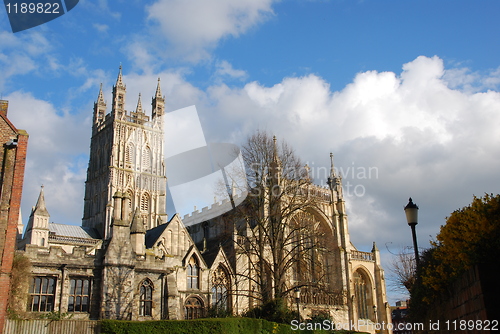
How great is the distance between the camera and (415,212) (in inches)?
574

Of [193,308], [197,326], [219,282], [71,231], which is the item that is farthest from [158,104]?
[197,326]

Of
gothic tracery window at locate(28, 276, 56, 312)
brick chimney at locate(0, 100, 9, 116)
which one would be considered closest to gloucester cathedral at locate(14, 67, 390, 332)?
gothic tracery window at locate(28, 276, 56, 312)

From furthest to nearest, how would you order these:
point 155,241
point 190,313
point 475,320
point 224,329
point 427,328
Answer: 1. point 155,241
2. point 190,313
3. point 224,329
4. point 427,328
5. point 475,320

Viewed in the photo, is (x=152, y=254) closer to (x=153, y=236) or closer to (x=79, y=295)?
(x=79, y=295)

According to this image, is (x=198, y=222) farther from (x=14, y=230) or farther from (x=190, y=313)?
(x=14, y=230)

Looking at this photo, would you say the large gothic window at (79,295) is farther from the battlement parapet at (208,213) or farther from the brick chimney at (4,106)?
the battlement parapet at (208,213)

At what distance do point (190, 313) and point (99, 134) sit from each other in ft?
183

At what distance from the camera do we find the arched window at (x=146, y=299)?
26.3 m

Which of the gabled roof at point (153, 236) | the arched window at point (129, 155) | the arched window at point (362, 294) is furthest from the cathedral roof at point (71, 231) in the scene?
the arched window at point (362, 294)

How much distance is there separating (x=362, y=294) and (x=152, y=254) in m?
29.0

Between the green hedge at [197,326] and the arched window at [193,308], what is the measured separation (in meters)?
10.7

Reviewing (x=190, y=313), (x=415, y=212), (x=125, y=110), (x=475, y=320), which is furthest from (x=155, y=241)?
(x=125, y=110)

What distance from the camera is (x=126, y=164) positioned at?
7600cm

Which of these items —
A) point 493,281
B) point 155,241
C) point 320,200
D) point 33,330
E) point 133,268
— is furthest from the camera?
point 320,200
